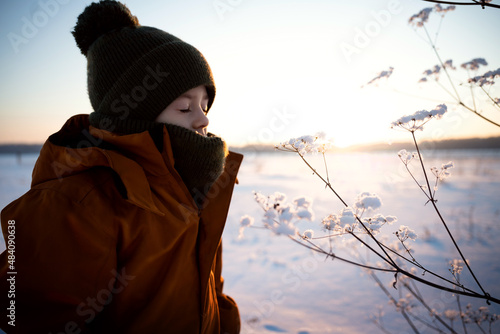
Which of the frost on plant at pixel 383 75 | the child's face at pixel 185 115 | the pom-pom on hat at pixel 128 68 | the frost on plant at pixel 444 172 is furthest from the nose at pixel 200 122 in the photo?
the frost on plant at pixel 444 172

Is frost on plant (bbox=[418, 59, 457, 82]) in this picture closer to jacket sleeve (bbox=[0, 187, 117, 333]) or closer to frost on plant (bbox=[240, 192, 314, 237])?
frost on plant (bbox=[240, 192, 314, 237])

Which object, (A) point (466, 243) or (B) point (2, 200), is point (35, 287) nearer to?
(A) point (466, 243)

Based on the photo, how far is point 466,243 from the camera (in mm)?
4660

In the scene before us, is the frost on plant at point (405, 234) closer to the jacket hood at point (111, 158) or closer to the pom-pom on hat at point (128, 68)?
the jacket hood at point (111, 158)

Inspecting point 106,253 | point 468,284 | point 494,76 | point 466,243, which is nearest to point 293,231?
point 106,253

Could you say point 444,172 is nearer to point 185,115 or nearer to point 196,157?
point 196,157

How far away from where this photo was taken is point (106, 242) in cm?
87

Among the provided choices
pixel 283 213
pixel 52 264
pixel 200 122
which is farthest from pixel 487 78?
pixel 52 264

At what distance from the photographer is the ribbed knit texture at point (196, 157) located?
1178mm

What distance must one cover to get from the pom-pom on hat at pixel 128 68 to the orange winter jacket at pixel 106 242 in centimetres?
16

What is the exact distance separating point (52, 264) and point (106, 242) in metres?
0.16

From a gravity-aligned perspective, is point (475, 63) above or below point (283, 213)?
above

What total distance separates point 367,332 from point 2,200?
30.2ft

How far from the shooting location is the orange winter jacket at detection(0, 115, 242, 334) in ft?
2.55
